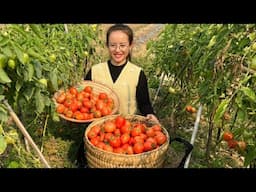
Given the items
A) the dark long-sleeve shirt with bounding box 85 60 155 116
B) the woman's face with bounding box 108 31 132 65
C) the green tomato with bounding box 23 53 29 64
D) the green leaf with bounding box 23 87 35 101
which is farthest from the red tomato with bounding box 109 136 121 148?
the green tomato with bounding box 23 53 29 64

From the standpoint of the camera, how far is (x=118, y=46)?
223 centimetres

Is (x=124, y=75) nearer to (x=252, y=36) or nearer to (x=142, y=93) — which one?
(x=142, y=93)

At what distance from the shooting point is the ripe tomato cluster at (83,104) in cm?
227

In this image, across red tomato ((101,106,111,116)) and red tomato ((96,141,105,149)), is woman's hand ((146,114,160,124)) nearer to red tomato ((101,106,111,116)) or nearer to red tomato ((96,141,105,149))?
red tomato ((101,106,111,116))

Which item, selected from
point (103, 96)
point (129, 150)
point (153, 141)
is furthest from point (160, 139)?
point (103, 96)

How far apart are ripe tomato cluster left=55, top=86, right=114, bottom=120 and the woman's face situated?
0.85 feet

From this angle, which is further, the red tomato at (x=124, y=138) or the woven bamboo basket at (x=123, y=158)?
the red tomato at (x=124, y=138)

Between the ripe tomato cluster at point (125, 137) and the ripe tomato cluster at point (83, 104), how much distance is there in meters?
0.14

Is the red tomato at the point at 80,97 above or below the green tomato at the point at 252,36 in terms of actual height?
below

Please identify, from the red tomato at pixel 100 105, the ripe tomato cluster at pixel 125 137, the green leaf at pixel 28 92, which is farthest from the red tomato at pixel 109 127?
the green leaf at pixel 28 92

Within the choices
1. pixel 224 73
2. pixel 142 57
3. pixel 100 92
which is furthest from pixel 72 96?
pixel 142 57

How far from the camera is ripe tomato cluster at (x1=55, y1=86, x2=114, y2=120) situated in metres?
2.27

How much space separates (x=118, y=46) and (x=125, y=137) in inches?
21.4

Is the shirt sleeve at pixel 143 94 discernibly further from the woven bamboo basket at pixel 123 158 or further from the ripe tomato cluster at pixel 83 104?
the woven bamboo basket at pixel 123 158
